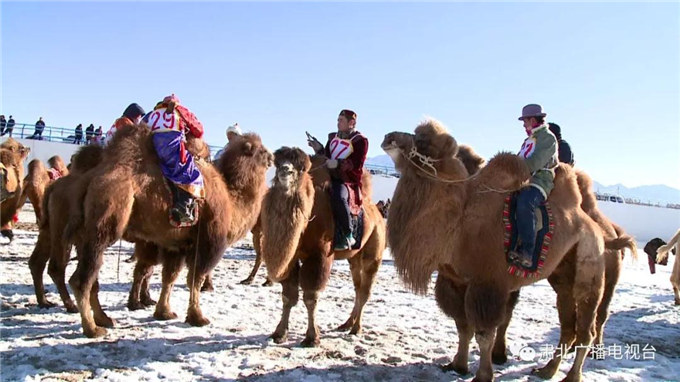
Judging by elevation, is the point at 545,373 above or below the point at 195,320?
below

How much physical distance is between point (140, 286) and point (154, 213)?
6.11ft

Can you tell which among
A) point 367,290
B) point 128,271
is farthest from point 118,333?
point 128,271

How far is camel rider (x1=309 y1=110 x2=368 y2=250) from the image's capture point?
5.91 m

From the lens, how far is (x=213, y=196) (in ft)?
20.3

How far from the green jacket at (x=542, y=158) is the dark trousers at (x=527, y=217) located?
0.50ft

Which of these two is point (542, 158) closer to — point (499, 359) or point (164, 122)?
point (499, 359)

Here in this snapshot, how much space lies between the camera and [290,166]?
539 cm

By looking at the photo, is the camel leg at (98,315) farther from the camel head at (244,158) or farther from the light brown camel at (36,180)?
the light brown camel at (36,180)

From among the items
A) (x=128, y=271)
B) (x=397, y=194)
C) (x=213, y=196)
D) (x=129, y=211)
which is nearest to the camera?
(x=397, y=194)

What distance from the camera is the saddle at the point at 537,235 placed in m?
4.58

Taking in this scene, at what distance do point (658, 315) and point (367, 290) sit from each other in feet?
18.9

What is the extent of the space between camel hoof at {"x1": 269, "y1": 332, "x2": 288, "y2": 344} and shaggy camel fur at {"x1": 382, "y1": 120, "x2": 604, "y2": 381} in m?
1.80

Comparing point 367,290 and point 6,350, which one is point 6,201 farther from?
point 367,290

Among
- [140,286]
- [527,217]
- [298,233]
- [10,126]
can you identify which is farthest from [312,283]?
[10,126]
